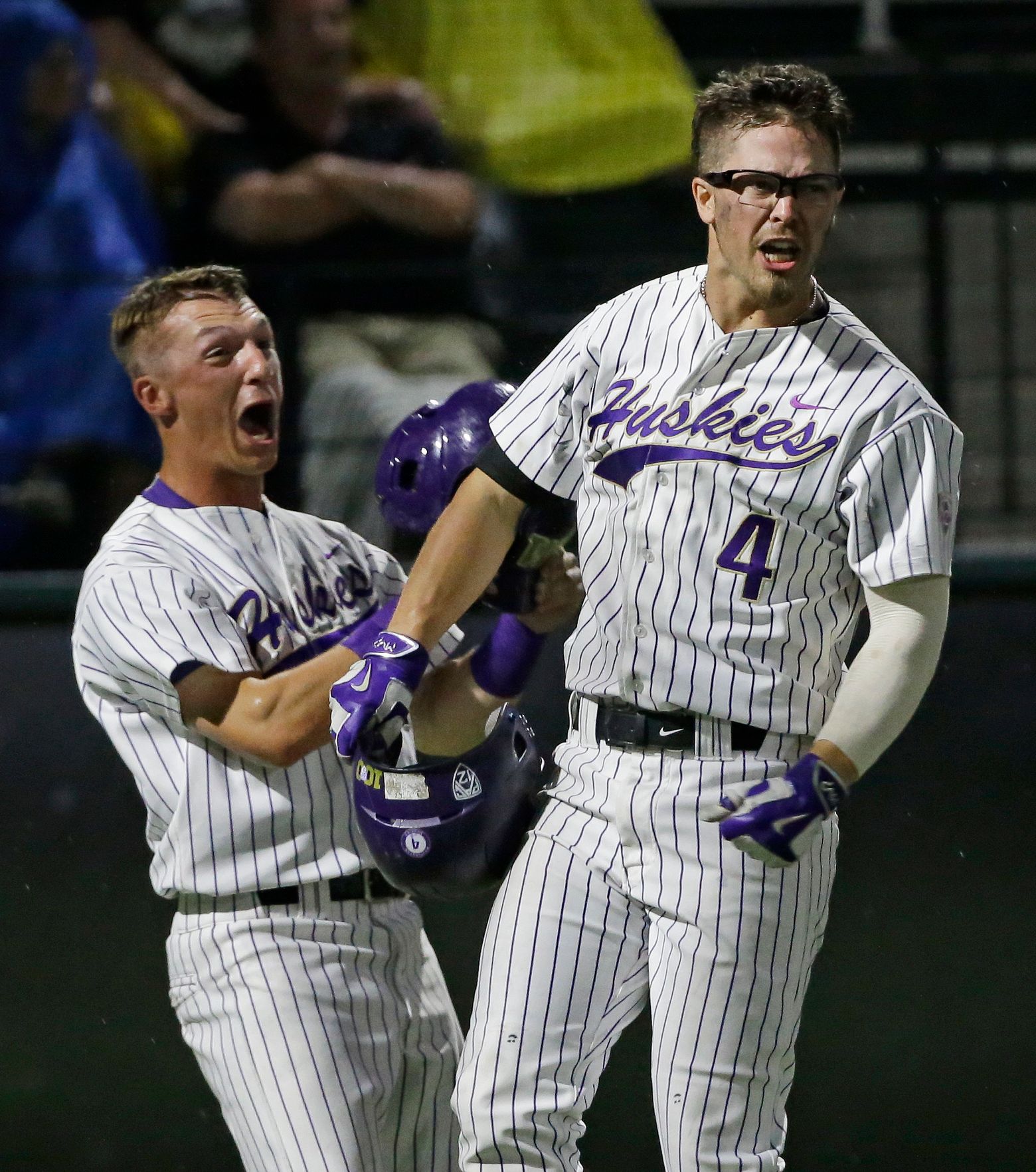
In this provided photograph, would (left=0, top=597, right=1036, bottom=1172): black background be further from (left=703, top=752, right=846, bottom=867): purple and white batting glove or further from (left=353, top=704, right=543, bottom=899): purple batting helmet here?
(left=703, top=752, right=846, bottom=867): purple and white batting glove

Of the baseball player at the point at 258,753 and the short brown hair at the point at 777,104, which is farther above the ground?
the short brown hair at the point at 777,104

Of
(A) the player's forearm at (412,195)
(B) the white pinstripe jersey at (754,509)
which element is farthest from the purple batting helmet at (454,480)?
(A) the player's forearm at (412,195)

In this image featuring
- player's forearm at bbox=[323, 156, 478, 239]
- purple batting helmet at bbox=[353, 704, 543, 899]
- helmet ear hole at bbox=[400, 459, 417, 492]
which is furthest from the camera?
player's forearm at bbox=[323, 156, 478, 239]

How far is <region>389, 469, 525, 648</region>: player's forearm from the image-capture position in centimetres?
219

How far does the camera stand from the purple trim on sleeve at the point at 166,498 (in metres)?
2.54

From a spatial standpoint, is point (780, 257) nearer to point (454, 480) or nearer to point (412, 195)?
point (454, 480)

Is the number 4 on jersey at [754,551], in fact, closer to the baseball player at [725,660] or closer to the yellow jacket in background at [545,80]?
the baseball player at [725,660]

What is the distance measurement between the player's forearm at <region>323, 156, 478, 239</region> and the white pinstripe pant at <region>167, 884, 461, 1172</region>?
6.42ft

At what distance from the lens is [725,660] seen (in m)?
2.04

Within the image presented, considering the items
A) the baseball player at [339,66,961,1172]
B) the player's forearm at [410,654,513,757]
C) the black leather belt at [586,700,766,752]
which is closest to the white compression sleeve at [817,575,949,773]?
the baseball player at [339,66,961,1172]

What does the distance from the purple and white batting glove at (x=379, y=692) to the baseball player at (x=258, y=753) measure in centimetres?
20

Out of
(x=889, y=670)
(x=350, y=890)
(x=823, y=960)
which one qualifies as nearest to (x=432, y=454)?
(x=350, y=890)

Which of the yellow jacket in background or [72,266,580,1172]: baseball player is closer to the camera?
[72,266,580,1172]: baseball player

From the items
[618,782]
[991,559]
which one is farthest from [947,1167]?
[618,782]
